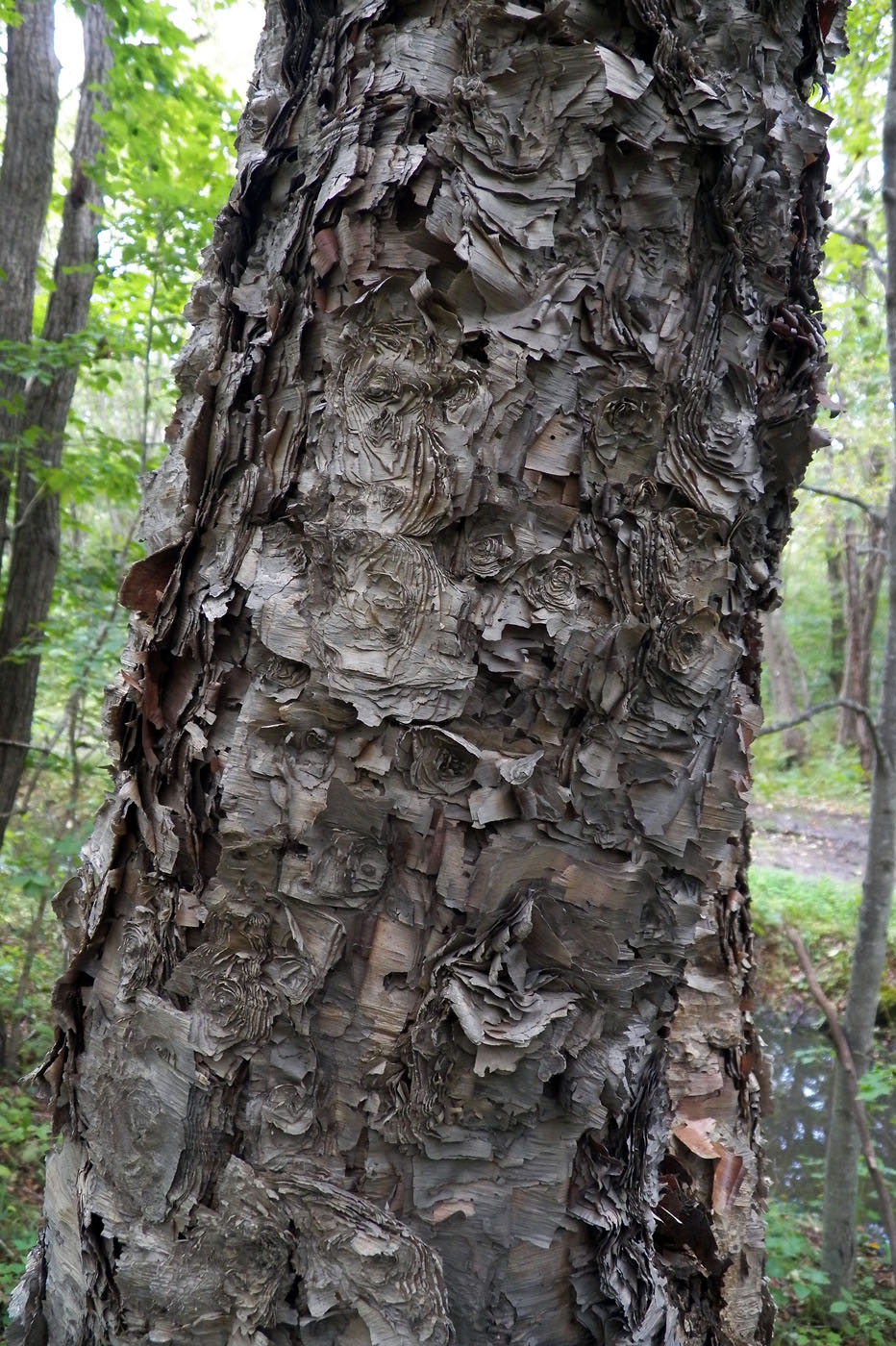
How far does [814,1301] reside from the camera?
3.82m

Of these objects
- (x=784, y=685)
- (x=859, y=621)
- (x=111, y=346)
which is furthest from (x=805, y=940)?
(x=859, y=621)

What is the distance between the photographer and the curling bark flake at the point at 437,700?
0.82m

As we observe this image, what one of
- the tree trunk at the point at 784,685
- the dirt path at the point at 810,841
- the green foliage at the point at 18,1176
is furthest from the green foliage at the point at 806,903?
the tree trunk at the point at 784,685

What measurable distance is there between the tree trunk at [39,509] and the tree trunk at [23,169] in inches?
5.9

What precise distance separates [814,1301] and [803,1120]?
93.2 inches

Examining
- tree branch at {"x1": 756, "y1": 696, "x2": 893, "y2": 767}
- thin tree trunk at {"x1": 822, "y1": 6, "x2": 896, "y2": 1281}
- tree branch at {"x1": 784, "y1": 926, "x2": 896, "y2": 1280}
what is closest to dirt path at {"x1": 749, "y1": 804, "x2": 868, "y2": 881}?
thin tree trunk at {"x1": 822, "y1": 6, "x2": 896, "y2": 1281}

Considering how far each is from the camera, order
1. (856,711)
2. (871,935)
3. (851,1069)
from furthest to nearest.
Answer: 1. (871,935)
2. (856,711)
3. (851,1069)

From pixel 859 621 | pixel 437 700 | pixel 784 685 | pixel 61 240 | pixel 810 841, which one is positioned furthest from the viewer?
pixel 784 685

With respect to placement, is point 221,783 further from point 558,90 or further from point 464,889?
point 558,90

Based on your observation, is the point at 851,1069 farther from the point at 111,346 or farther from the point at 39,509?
the point at 111,346

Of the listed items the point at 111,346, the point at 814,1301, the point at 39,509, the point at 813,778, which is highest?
the point at 111,346

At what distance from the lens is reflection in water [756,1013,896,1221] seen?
16.8 ft

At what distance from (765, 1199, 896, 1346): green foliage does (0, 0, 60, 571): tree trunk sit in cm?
523

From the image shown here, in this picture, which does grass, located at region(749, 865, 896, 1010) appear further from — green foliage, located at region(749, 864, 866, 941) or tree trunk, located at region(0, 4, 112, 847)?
tree trunk, located at region(0, 4, 112, 847)
